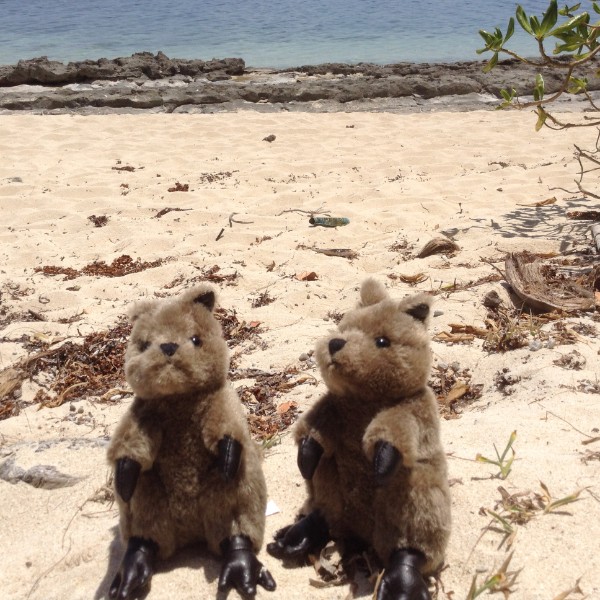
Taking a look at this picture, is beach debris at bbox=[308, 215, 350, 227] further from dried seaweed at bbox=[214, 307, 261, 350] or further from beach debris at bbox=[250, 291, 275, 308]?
dried seaweed at bbox=[214, 307, 261, 350]

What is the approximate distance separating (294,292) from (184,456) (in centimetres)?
278

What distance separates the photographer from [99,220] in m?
6.71

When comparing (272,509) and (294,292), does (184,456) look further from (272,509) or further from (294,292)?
(294,292)

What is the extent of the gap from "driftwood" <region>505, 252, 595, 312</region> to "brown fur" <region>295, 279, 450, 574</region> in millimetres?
2278

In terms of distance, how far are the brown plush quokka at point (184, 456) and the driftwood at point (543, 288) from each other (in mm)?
2605

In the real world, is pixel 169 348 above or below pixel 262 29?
below

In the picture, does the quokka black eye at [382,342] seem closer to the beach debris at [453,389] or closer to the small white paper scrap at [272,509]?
the small white paper scrap at [272,509]

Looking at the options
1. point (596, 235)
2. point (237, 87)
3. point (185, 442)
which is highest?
point (237, 87)

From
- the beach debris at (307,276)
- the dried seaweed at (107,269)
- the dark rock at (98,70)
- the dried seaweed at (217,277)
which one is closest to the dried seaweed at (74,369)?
the dried seaweed at (217,277)

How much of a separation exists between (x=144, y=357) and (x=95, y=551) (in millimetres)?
851

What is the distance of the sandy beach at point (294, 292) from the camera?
2404 mm

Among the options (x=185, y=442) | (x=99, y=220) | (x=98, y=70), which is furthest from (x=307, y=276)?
(x=98, y=70)

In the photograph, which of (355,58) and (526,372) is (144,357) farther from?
(355,58)

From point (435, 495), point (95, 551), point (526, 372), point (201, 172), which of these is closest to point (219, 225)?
point (201, 172)
